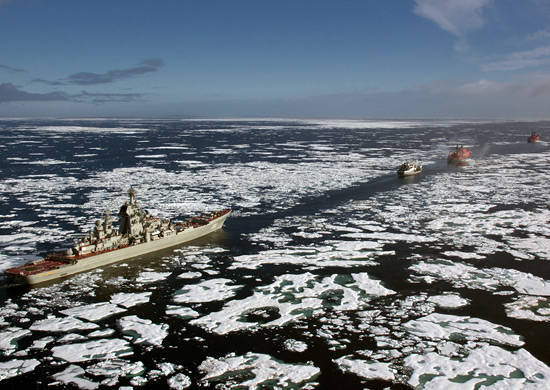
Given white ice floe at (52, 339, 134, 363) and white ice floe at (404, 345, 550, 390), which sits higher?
white ice floe at (404, 345, 550, 390)

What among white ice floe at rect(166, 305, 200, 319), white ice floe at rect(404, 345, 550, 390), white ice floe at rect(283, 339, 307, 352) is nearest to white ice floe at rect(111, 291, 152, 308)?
white ice floe at rect(166, 305, 200, 319)

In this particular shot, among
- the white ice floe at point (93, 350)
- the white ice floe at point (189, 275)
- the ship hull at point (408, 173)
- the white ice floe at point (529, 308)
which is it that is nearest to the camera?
the white ice floe at point (93, 350)

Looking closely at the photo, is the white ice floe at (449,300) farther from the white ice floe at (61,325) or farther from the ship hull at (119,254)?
the ship hull at (119,254)

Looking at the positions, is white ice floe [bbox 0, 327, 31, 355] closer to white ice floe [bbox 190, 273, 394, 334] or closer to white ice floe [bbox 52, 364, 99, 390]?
white ice floe [bbox 52, 364, 99, 390]

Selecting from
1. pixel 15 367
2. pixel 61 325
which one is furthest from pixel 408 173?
pixel 15 367

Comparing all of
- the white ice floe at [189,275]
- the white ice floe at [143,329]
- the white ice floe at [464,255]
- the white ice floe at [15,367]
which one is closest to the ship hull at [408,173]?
the white ice floe at [464,255]

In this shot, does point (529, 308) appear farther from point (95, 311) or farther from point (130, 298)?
point (95, 311)
